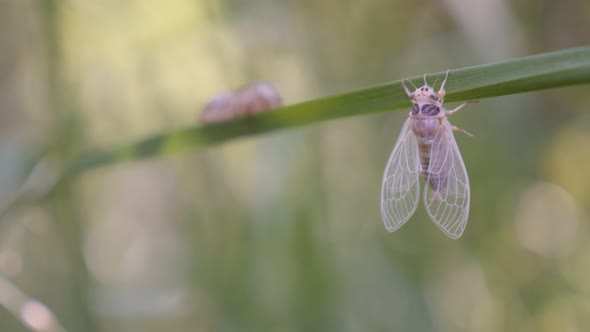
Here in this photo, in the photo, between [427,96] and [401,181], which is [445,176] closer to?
[401,181]

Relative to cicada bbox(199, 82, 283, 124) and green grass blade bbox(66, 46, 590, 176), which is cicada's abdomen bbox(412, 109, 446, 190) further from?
cicada bbox(199, 82, 283, 124)

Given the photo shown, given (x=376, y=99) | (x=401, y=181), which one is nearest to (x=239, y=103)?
(x=401, y=181)

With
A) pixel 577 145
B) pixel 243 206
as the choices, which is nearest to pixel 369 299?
pixel 243 206

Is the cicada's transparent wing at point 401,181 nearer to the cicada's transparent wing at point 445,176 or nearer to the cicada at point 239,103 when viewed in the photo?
the cicada's transparent wing at point 445,176

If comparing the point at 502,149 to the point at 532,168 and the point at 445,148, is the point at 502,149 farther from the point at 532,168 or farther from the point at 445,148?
the point at 445,148

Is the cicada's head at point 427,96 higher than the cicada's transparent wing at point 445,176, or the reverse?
the cicada's head at point 427,96

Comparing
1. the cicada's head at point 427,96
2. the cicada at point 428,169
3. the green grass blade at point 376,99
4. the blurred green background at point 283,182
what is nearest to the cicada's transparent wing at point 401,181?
the cicada at point 428,169

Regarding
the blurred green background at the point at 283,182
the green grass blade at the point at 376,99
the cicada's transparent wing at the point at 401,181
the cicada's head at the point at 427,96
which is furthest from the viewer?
the blurred green background at the point at 283,182
